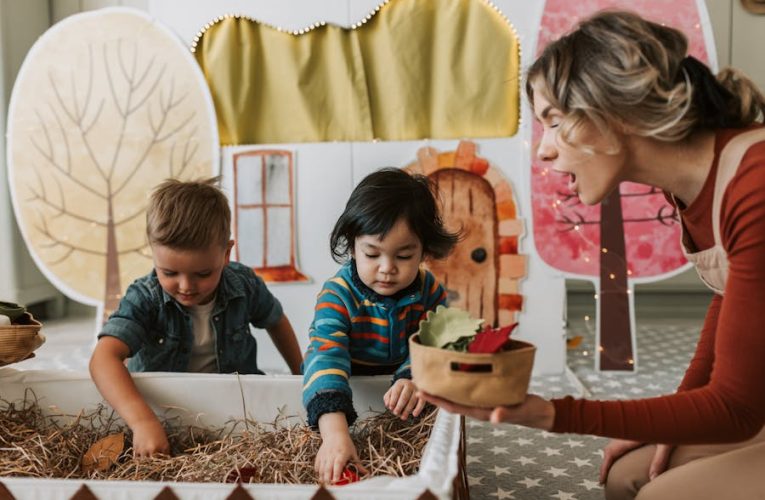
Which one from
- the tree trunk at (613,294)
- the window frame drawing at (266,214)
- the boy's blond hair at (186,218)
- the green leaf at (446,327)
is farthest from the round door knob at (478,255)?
the green leaf at (446,327)

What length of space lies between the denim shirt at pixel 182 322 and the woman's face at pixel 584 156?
0.85m

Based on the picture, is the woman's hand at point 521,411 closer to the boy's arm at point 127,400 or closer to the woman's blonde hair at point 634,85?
the woman's blonde hair at point 634,85

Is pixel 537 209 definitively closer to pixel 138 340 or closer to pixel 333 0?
pixel 333 0

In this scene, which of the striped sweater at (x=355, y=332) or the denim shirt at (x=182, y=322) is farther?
the denim shirt at (x=182, y=322)

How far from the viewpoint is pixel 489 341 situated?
76cm

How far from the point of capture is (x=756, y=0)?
2732 millimetres

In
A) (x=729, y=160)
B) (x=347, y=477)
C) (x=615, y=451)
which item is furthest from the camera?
(x=615, y=451)

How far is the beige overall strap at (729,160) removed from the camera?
864 mm

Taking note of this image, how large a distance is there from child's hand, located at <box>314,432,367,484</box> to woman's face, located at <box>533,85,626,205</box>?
50 centimetres

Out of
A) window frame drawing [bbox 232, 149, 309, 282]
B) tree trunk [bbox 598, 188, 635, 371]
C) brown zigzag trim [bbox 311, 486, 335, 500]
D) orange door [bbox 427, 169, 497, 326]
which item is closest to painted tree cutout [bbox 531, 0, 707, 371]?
tree trunk [bbox 598, 188, 635, 371]

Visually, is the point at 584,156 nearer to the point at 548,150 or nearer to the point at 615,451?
the point at 548,150

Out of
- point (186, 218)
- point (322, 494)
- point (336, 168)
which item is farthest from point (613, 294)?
point (322, 494)

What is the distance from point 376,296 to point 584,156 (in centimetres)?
49

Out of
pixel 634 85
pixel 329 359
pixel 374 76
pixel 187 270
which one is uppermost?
pixel 374 76
